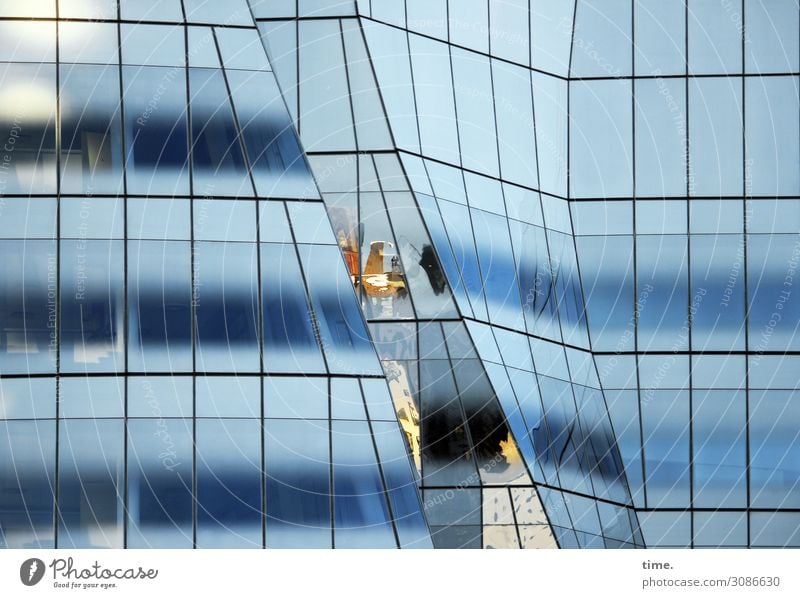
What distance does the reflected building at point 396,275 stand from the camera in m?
5.14

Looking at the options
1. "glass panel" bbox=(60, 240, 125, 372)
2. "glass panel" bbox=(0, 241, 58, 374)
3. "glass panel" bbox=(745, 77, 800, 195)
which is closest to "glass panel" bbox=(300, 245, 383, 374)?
"glass panel" bbox=(60, 240, 125, 372)

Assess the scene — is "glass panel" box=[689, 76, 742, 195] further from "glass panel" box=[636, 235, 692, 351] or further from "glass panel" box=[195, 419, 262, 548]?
"glass panel" box=[195, 419, 262, 548]

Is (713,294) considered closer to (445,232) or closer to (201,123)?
(445,232)

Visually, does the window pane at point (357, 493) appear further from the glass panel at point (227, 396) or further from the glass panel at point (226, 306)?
the glass panel at point (226, 306)

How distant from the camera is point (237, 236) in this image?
17.3ft

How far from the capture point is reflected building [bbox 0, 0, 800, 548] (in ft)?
16.9

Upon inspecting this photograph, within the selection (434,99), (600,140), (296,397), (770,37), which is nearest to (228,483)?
(296,397)

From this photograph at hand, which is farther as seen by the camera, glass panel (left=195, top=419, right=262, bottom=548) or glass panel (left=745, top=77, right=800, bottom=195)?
glass panel (left=745, top=77, right=800, bottom=195)

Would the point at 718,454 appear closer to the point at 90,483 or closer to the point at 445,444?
the point at 445,444

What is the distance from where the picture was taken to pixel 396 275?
5180mm
